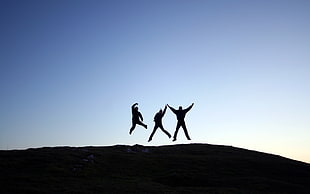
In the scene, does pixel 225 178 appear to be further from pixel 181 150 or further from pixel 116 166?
pixel 181 150

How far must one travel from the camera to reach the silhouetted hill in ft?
63.1

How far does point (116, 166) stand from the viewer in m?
25.1

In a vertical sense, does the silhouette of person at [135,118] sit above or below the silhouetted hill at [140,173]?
above

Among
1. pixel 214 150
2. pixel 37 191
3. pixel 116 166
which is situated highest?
pixel 214 150

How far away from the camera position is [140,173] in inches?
954

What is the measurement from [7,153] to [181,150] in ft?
53.0

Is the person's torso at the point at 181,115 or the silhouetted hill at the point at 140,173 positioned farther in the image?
the person's torso at the point at 181,115

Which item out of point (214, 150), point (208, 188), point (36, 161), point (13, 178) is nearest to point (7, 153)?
point (36, 161)

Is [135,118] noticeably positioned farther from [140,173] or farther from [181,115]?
[140,173]

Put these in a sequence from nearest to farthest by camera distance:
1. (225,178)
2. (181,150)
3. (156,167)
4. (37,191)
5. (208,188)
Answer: (37,191) < (208,188) < (225,178) < (156,167) < (181,150)

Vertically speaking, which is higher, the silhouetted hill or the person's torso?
the person's torso

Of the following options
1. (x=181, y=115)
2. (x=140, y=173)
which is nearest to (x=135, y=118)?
(x=181, y=115)

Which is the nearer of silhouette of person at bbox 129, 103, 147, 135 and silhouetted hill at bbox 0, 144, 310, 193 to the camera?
silhouetted hill at bbox 0, 144, 310, 193

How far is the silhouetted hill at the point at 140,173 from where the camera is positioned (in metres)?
19.2
